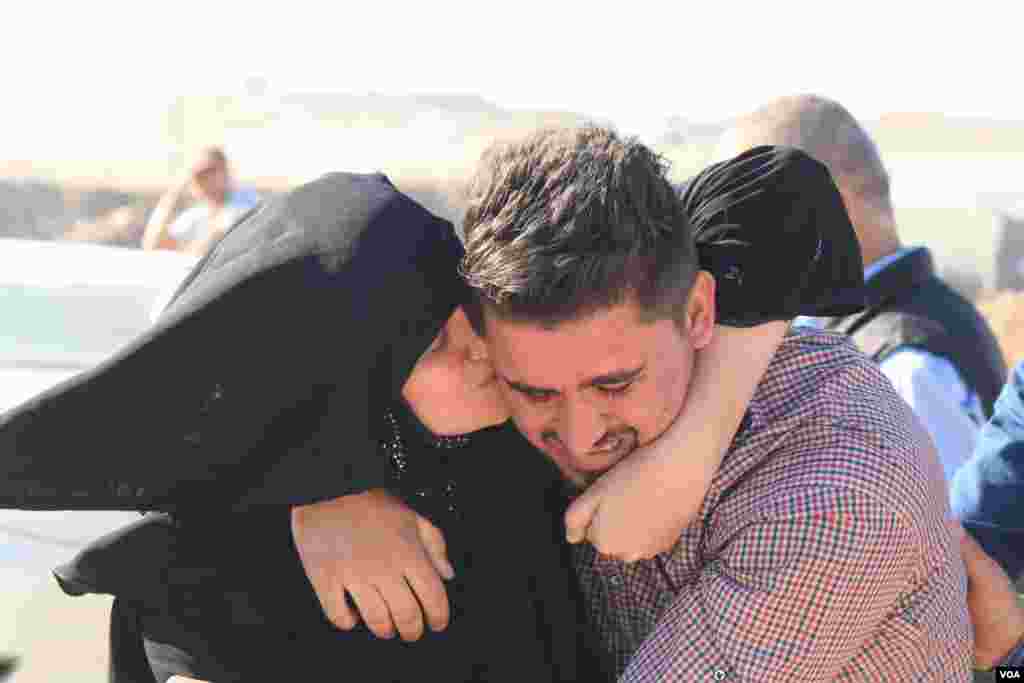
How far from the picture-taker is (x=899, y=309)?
12.6 ft

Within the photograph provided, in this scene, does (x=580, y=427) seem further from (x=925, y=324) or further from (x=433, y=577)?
(x=925, y=324)

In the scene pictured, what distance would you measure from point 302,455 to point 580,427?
0.42m

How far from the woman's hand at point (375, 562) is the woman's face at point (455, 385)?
18cm

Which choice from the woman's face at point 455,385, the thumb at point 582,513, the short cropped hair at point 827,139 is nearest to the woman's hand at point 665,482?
the thumb at point 582,513

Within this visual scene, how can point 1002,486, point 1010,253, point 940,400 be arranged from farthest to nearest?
1. point 1010,253
2. point 940,400
3. point 1002,486

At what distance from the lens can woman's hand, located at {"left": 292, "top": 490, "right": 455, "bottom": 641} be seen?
2.14 meters

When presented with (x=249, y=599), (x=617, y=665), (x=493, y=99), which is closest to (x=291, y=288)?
(x=249, y=599)

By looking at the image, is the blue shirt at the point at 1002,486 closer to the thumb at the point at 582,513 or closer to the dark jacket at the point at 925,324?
the dark jacket at the point at 925,324

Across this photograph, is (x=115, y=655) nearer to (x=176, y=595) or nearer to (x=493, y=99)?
(x=176, y=595)

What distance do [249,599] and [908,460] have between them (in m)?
1.08

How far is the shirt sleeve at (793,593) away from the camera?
188 cm

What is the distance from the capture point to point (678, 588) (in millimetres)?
2182

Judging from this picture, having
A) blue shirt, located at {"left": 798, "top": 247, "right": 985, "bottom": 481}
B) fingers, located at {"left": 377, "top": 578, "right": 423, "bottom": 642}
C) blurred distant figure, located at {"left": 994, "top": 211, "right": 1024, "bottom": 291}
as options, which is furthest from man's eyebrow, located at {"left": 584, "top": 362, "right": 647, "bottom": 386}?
blurred distant figure, located at {"left": 994, "top": 211, "right": 1024, "bottom": 291}

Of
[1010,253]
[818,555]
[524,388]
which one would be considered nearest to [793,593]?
[818,555]
